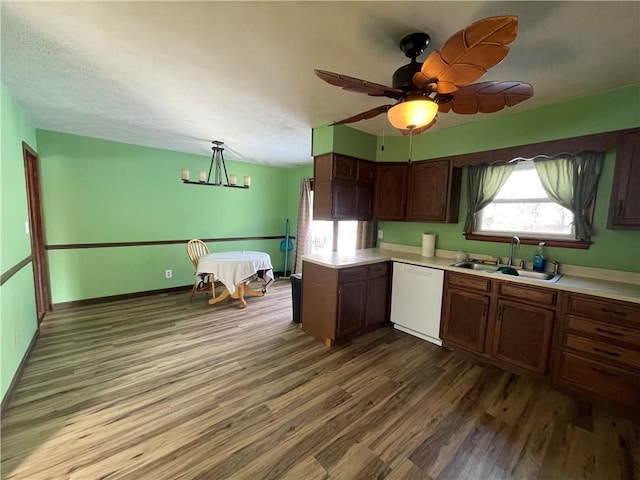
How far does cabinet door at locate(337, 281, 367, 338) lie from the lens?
9.21ft

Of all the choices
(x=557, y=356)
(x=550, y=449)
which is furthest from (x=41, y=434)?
(x=557, y=356)

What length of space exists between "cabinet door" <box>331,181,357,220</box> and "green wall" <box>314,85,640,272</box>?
1.99 ft

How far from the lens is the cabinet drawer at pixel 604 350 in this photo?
1835 mm

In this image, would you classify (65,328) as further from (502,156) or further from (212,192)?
(502,156)

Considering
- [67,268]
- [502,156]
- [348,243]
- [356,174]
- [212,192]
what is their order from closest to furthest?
[502,156] < [356,174] < [67,268] < [348,243] < [212,192]

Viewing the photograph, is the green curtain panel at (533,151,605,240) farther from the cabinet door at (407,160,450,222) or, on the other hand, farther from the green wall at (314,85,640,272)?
the cabinet door at (407,160,450,222)

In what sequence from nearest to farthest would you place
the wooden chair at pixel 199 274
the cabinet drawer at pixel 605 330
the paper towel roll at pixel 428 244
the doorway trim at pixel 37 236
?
1. the cabinet drawer at pixel 605 330
2. the doorway trim at pixel 37 236
3. the paper towel roll at pixel 428 244
4. the wooden chair at pixel 199 274

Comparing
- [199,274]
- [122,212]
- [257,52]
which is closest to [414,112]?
[257,52]

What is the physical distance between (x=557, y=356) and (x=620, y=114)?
80.2 inches

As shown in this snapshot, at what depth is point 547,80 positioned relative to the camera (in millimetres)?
2012

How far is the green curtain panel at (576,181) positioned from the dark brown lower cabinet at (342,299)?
5.84ft

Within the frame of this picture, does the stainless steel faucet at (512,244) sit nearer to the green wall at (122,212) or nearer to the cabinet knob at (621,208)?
the cabinet knob at (621,208)

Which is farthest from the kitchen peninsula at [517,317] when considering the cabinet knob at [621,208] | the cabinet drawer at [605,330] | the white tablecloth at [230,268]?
the white tablecloth at [230,268]

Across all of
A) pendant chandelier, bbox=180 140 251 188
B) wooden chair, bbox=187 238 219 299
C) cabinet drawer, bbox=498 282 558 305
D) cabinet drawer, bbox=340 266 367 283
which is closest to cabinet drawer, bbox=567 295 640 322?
cabinet drawer, bbox=498 282 558 305
